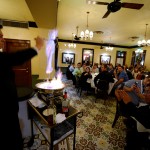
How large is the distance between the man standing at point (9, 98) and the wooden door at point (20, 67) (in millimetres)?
3886

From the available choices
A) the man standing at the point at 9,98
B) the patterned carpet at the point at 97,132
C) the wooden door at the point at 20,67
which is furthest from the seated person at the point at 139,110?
the wooden door at the point at 20,67

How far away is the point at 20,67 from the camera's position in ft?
16.2

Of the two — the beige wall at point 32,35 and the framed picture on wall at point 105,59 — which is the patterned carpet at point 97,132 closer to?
the beige wall at point 32,35

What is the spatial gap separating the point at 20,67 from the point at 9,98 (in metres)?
4.41

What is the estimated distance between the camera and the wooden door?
15.5 feet

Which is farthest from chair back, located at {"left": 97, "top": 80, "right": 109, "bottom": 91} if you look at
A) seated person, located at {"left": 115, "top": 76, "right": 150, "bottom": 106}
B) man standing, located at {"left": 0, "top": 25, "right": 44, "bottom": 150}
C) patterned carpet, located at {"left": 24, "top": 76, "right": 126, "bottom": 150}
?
man standing, located at {"left": 0, "top": 25, "right": 44, "bottom": 150}

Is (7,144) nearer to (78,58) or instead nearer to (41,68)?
(41,68)

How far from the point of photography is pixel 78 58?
393 inches

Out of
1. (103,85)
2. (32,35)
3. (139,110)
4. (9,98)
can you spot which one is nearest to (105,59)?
(103,85)

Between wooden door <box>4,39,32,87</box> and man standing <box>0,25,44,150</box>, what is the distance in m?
3.89

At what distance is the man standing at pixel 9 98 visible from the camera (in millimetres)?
879

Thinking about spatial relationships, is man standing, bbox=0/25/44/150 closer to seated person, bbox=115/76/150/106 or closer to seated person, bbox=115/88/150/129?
seated person, bbox=115/88/150/129

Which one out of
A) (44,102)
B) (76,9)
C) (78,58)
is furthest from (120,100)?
(78,58)

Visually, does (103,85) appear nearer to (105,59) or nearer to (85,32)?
(85,32)
